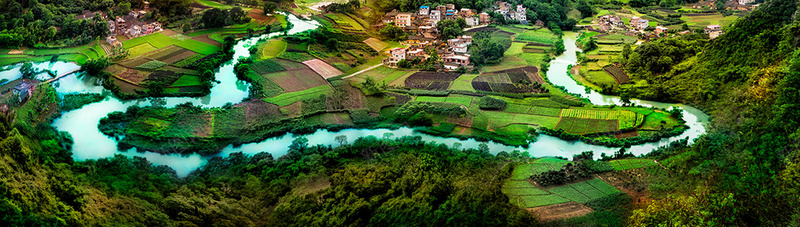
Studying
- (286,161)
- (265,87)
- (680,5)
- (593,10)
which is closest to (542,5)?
(593,10)

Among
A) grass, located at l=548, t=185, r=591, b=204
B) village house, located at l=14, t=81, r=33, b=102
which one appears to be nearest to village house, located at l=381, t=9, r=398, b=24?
grass, located at l=548, t=185, r=591, b=204

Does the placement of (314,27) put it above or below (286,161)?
above

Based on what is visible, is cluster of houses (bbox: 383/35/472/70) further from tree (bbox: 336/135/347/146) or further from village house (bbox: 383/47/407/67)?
tree (bbox: 336/135/347/146)

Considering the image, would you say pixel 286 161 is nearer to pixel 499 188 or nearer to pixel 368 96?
pixel 368 96

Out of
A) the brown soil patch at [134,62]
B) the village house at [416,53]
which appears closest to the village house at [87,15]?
the brown soil patch at [134,62]

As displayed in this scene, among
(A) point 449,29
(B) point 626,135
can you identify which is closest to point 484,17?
(A) point 449,29
